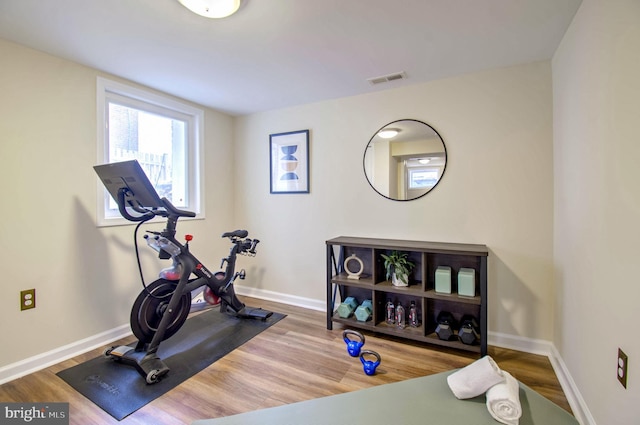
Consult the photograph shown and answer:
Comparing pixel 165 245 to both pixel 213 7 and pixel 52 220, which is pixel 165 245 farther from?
pixel 213 7

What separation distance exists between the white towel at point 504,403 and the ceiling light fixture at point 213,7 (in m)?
2.42

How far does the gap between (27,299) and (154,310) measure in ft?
2.75

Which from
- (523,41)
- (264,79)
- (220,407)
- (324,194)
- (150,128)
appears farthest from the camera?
(324,194)

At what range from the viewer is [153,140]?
298 centimetres

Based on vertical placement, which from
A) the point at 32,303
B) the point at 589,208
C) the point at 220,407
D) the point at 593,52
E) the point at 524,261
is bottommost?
the point at 220,407

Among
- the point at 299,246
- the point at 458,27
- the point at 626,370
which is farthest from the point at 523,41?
the point at 299,246

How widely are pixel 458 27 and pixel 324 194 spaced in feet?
6.08

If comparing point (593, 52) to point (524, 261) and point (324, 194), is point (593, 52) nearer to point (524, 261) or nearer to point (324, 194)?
point (524, 261)

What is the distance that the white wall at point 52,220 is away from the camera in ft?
6.42

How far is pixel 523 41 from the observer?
76.2 inches

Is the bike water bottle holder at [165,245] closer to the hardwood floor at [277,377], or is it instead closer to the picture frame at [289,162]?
the hardwood floor at [277,377]

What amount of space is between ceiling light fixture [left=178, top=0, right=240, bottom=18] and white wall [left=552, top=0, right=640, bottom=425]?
5.82 ft

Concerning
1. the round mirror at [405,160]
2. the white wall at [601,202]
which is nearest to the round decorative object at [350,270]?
the round mirror at [405,160]

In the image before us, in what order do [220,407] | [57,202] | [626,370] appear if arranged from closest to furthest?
[626,370], [220,407], [57,202]
